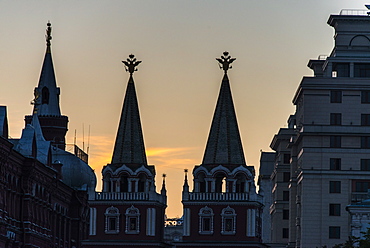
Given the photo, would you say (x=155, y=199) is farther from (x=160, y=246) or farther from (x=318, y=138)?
(x=318, y=138)

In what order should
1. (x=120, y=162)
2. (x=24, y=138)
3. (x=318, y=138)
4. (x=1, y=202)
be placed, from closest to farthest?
(x=1, y=202)
(x=24, y=138)
(x=318, y=138)
(x=120, y=162)

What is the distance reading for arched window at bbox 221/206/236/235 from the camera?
164625 millimetres

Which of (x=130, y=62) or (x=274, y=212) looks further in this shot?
(x=274, y=212)

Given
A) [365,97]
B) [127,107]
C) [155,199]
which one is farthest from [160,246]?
[365,97]

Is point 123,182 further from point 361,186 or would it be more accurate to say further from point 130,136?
point 361,186

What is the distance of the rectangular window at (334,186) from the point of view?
156m

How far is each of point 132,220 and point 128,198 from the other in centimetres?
236

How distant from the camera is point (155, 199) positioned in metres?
166

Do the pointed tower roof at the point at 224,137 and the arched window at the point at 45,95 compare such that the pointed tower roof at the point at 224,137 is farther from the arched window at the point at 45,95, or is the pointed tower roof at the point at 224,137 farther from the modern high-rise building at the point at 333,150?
the arched window at the point at 45,95

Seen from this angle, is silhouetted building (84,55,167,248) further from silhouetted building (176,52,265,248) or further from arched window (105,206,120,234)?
silhouetted building (176,52,265,248)

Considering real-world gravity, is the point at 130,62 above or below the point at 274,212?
above

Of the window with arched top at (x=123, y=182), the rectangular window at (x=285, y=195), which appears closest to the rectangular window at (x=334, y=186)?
the window with arched top at (x=123, y=182)

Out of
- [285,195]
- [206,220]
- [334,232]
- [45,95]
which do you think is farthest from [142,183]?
[45,95]

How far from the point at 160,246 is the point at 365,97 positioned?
26184 mm
